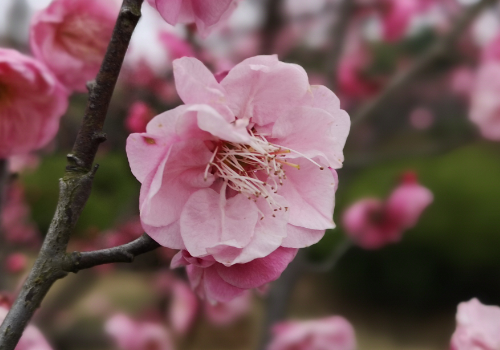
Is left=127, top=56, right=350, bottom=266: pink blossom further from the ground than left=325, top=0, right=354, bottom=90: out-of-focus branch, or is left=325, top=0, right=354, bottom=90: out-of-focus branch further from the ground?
left=325, top=0, right=354, bottom=90: out-of-focus branch

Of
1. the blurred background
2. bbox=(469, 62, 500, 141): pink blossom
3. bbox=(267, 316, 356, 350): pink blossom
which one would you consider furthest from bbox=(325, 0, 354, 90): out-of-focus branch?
bbox=(267, 316, 356, 350): pink blossom

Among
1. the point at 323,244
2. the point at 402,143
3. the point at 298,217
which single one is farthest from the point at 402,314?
the point at 298,217

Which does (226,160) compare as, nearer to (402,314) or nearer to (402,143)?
(402,314)

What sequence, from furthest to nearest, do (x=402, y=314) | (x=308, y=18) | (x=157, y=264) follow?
(x=402, y=314), (x=308, y=18), (x=157, y=264)

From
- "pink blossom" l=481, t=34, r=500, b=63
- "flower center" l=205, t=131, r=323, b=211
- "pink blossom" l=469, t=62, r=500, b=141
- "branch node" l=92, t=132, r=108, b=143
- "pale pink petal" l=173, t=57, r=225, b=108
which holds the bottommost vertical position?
"branch node" l=92, t=132, r=108, b=143

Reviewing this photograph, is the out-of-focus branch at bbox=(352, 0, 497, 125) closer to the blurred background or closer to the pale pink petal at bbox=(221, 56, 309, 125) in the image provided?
the blurred background

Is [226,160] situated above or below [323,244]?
above

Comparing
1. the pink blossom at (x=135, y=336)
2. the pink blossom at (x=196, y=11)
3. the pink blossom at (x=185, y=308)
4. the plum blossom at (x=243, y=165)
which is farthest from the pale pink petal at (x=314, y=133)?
the pink blossom at (x=185, y=308)
